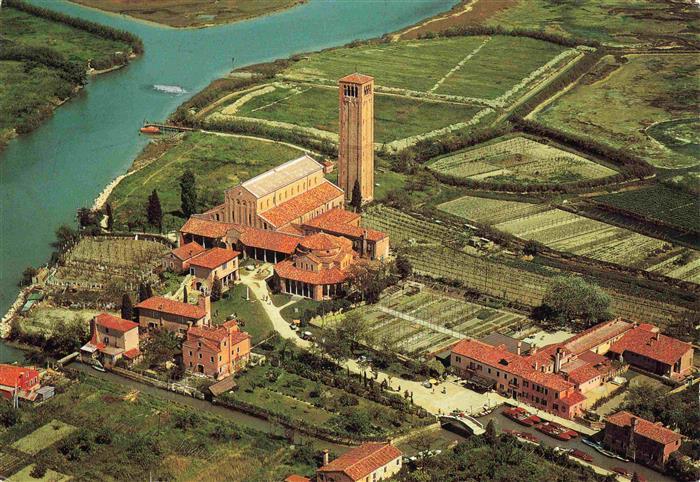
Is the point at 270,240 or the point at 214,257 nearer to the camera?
the point at 214,257

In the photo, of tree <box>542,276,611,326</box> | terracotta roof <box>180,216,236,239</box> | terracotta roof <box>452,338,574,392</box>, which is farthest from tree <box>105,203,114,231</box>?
tree <box>542,276,611,326</box>

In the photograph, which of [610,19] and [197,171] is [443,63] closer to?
[610,19]

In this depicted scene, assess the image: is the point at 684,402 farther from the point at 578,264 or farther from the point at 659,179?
the point at 659,179

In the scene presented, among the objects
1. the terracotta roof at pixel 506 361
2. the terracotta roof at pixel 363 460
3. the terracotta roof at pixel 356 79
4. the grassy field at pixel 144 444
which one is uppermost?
the terracotta roof at pixel 356 79

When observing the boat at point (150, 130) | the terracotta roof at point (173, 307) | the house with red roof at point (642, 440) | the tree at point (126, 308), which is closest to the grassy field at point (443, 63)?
the boat at point (150, 130)

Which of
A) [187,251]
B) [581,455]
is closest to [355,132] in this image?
[187,251]

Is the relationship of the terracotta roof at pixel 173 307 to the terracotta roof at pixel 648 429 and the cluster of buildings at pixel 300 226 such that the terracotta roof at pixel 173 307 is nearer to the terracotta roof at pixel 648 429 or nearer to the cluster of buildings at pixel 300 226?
the cluster of buildings at pixel 300 226

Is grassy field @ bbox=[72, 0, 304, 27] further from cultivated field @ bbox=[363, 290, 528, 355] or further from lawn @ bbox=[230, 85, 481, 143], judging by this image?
cultivated field @ bbox=[363, 290, 528, 355]
